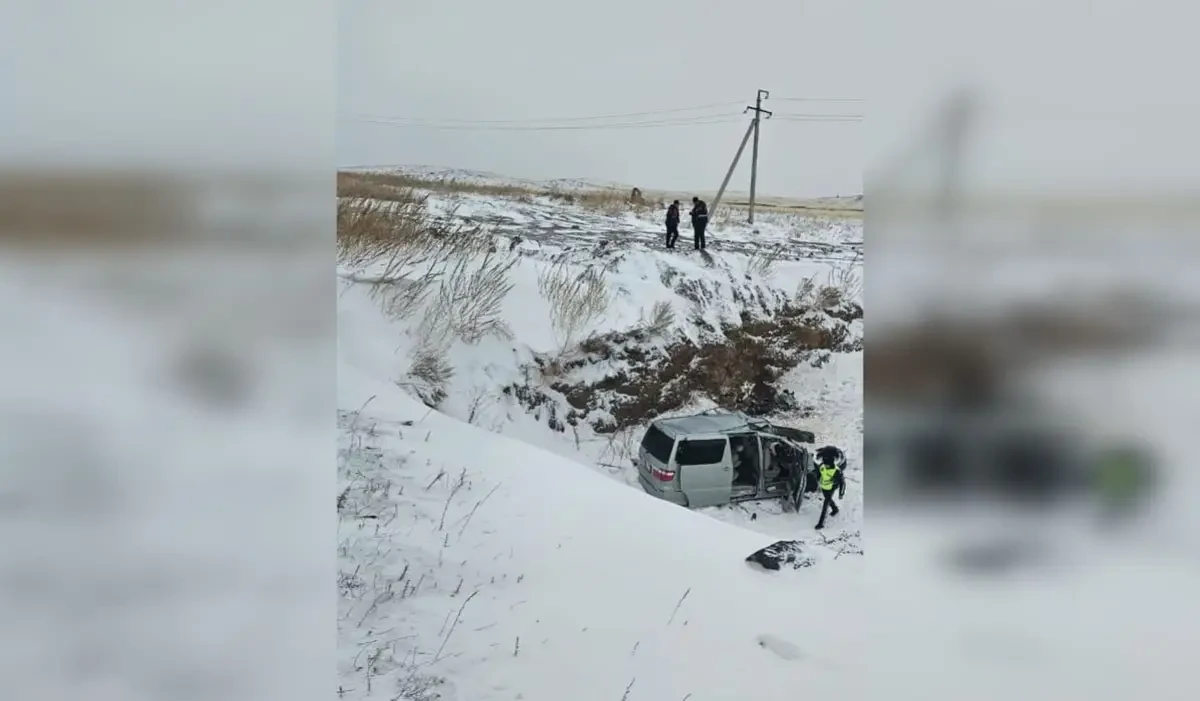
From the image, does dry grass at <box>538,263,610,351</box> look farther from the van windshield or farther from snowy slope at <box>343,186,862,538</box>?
the van windshield

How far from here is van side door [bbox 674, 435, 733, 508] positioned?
2.30 metres

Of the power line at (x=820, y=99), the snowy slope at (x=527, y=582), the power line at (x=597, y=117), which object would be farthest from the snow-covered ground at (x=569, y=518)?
the power line at (x=820, y=99)

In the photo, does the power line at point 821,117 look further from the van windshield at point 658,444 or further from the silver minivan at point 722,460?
the van windshield at point 658,444

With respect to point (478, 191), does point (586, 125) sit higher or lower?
higher

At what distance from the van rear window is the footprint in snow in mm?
498

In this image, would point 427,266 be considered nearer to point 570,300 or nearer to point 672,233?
point 570,300

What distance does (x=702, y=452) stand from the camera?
2.31m

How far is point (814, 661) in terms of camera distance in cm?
228

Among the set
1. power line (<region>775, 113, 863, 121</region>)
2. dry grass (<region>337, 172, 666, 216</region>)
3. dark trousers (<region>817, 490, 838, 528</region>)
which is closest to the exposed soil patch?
dark trousers (<region>817, 490, 838, 528</region>)

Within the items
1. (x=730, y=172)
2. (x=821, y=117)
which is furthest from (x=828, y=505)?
(x=821, y=117)

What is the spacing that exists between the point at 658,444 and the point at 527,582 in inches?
20.4
